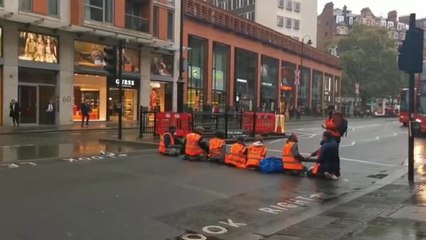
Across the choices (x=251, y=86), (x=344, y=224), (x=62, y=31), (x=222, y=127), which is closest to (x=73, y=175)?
(x=344, y=224)

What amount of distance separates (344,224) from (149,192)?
394 cm

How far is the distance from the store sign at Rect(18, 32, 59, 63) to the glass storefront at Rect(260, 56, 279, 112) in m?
31.0

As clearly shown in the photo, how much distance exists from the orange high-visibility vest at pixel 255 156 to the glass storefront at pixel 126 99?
25.7 m

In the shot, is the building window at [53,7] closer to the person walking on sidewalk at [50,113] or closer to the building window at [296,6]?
the person walking on sidewalk at [50,113]

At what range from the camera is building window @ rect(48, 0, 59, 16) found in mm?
32344

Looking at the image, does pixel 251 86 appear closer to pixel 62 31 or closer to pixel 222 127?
pixel 62 31

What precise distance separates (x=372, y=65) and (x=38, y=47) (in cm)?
6368

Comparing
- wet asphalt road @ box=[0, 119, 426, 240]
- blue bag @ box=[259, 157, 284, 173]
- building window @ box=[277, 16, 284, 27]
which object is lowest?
wet asphalt road @ box=[0, 119, 426, 240]

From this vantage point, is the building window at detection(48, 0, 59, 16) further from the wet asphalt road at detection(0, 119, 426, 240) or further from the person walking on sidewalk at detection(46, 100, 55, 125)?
the wet asphalt road at detection(0, 119, 426, 240)

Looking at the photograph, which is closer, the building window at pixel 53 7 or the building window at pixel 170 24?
the building window at pixel 53 7

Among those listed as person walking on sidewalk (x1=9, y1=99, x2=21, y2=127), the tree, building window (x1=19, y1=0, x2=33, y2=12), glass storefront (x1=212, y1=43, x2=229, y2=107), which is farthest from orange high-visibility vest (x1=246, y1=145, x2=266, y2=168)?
the tree

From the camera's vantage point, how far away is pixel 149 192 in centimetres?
1030

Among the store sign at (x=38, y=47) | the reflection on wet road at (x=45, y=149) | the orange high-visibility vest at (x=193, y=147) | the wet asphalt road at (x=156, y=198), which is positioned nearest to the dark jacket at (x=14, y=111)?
the store sign at (x=38, y=47)

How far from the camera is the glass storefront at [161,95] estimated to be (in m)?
43.2
